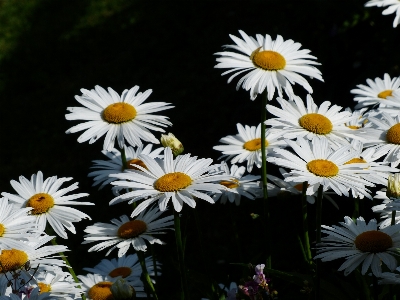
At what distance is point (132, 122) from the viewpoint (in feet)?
8.72

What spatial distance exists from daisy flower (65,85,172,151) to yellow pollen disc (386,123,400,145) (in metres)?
0.84

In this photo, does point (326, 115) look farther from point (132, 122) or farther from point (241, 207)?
point (241, 207)

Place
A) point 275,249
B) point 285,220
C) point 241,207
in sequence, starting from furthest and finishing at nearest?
point 241,207 → point 285,220 → point 275,249

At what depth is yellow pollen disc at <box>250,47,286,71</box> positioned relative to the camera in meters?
2.62

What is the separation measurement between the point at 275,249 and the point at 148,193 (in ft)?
5.26

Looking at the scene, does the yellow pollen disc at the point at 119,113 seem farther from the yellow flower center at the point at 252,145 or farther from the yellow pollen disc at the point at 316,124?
the yellow pollen disc at the point at 316,124

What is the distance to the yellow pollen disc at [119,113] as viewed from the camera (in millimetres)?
2660

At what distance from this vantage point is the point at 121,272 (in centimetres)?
284

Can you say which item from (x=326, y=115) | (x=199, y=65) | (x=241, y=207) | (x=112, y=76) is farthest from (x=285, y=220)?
(x=112, y=76)

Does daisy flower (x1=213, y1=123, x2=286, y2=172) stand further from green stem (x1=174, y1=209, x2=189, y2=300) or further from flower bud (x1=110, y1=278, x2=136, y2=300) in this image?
flower bud (x1=110, y1=278, x2=136, y2=300)

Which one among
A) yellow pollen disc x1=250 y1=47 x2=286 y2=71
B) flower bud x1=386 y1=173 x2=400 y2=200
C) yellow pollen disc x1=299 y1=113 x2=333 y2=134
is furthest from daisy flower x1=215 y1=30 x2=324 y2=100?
flower bud x1=386 y1=173 x2=400 y2=200

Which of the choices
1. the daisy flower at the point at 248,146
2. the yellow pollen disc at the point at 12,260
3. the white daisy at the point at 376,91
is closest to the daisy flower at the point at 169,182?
the yellow pollen disc at the point at 12,260

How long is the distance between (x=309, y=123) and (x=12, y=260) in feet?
3.86

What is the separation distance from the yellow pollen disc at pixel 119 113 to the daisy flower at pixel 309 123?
58 cm
